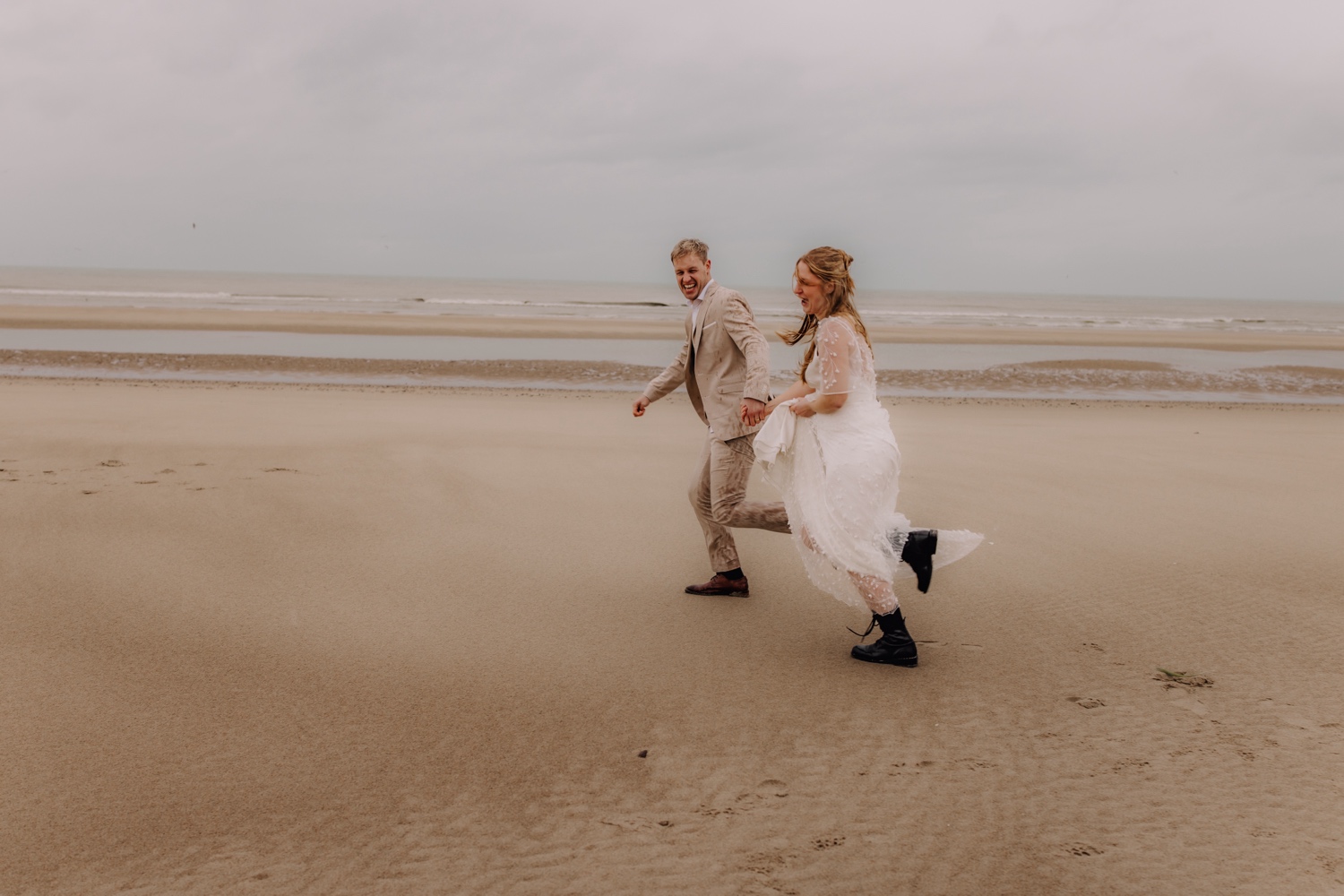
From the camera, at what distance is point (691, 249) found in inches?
194

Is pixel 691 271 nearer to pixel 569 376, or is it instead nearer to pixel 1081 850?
pixel 1081 850

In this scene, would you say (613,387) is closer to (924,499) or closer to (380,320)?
(924,499)

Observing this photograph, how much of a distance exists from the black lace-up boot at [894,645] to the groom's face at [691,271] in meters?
1.93

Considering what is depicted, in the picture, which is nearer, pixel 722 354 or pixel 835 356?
pixel 835 356

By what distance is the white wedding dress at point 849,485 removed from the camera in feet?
13.2

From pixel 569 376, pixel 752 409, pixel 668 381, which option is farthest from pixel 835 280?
pixel 569 376

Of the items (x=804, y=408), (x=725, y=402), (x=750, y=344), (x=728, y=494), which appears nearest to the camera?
(x=804, y=408)

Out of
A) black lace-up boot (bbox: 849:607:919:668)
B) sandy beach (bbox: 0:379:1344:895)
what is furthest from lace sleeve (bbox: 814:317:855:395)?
sandy beach (bbox: 0:379:1344:895)

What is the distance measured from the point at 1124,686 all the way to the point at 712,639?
184 centimetres

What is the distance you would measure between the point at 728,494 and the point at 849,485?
929mm

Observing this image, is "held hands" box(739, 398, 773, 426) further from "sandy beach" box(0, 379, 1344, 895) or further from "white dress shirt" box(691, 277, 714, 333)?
"sandy beach" box(0, 379, 1344, 895)

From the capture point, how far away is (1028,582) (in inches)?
221

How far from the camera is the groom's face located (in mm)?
4910

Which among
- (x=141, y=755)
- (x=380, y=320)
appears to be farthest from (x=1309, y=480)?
(x=380, y=320)
